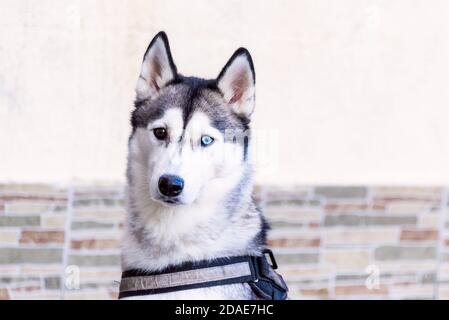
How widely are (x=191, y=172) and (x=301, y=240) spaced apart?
1425mm

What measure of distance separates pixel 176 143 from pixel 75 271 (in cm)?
137

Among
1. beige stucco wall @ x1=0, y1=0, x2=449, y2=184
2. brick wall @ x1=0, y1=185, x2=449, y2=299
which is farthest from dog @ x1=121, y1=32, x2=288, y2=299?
brick wall @ x1=0, y1=185, x2=449, y2=299

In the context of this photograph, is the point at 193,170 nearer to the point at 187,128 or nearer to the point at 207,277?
the point at 187,128

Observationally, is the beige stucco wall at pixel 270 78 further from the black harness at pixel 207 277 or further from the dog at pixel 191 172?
the black harness at pixel 207 277

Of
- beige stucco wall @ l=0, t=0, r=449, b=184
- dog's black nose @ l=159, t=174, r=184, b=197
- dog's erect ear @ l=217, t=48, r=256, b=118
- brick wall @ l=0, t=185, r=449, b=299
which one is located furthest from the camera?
brick wall @ l=0, t=185, r=449, b=299

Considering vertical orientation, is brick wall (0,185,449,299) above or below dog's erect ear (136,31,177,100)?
below

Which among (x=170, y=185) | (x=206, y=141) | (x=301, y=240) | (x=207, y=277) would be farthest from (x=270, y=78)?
(x=207, y=277)

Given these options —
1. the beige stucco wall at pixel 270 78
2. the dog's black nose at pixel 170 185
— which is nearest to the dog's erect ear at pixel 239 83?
the dog's black nose at pixel 170 185

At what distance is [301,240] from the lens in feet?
11.7

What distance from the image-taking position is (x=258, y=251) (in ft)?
8.11

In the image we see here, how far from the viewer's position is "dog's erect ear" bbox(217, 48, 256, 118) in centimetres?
243

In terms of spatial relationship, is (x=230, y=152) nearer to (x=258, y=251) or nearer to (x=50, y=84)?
(x=258, y=251)

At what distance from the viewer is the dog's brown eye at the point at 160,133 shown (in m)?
2.36

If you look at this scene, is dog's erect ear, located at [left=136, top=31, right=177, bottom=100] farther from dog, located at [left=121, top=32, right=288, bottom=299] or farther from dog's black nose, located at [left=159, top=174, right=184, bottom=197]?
dog's black nose, located at [left=159, top=174, right=184, bottom=197]
